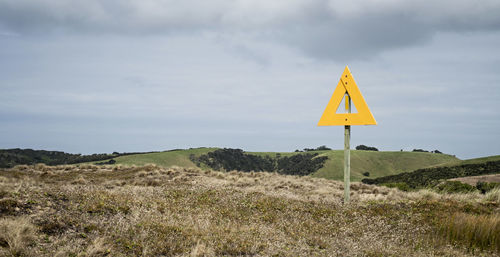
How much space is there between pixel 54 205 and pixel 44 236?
1.95 m

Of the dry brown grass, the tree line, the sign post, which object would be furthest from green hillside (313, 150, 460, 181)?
the dry brown grass

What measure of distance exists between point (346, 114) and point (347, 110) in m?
0.20

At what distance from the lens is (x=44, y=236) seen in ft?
20.6

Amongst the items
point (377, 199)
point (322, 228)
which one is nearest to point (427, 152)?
point (377, 199)

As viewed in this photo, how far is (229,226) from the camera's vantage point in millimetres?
7891

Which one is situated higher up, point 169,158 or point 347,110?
point 347,110

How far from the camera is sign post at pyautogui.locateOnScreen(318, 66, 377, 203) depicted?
1176cm

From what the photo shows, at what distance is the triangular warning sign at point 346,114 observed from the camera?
461 inches

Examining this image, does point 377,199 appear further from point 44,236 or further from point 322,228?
point 44,236

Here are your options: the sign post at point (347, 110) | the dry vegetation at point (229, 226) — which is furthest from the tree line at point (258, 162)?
the dry vegetation at point (229, 226)

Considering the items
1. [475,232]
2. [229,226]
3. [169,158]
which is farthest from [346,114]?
[169,158]

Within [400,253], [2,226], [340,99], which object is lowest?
[400,253]

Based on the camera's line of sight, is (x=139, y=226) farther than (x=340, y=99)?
No

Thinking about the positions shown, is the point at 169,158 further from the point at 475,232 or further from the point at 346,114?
the point at 475,232
